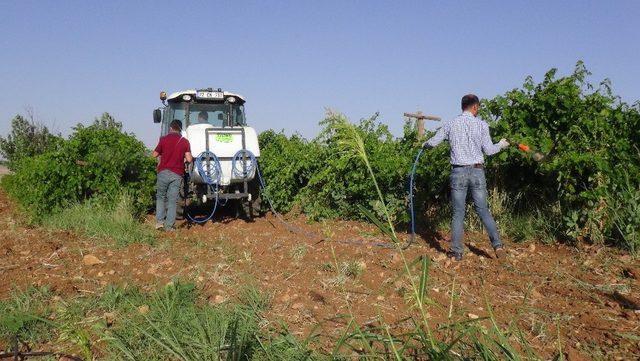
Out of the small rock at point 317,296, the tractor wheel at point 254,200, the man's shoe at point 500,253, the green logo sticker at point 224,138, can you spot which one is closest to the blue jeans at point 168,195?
the green logo sticker at point 224,138

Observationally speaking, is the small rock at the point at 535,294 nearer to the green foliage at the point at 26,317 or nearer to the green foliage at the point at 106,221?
the green foliage at the point at 26,317

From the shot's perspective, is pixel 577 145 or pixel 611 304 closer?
pixel 611 304

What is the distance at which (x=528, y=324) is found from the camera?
389 centimetres

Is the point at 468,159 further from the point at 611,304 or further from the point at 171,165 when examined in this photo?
the point at 171,165

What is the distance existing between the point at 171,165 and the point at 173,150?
0.24 m

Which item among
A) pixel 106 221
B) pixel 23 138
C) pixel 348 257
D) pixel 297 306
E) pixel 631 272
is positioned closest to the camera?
pixel 297 306

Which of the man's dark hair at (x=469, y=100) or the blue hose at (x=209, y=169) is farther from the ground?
the man's dark hair at (x=469, y=100)

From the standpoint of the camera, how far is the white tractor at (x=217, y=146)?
8.80m

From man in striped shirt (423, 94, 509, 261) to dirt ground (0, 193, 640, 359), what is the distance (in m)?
0.36

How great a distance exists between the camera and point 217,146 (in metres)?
8.90

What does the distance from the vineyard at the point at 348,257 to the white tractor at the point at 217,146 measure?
0.58 metres

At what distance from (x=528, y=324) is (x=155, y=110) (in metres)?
7.92

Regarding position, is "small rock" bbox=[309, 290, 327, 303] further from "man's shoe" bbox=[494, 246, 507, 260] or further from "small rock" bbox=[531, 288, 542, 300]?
"man's shoe" bbox=[494, 246, 507, 260]

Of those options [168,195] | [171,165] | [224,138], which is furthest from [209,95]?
[168,195]
